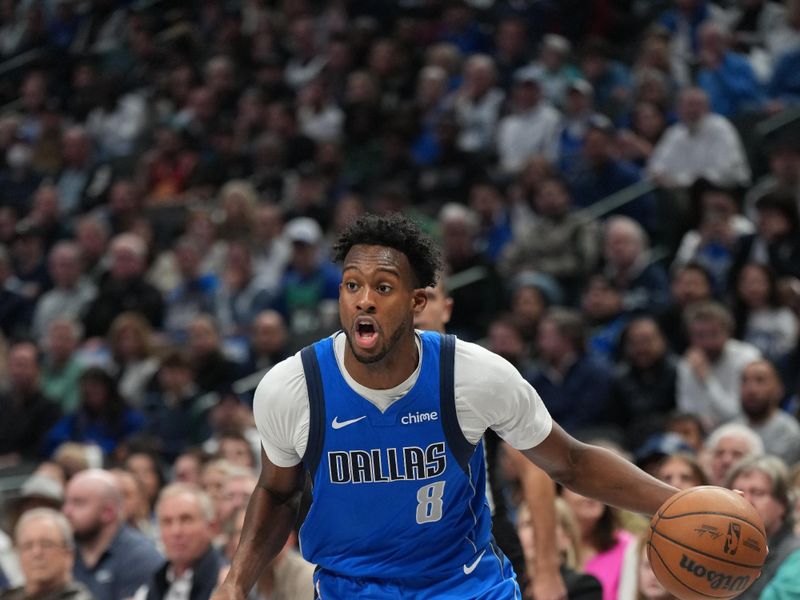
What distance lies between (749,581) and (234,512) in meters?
3.64

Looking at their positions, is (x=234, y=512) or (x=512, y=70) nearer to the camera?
(x=234, y=512)

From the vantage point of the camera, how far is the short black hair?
4.09 meters

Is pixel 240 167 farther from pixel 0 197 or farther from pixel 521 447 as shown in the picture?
pixel 521 447

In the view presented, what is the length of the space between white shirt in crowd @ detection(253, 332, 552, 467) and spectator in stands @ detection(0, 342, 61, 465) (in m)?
7.30

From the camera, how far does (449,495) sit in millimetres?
4145

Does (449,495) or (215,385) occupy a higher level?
(449,495)

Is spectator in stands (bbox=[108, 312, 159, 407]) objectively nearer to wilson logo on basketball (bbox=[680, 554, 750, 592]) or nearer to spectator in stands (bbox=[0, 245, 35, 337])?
spectator in stands (bbox=[0, 245, 35, 337])

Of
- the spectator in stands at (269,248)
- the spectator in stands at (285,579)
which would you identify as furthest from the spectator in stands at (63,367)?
the spectator in stands at (285,579)

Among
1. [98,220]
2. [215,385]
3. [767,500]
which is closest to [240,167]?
[98,220]

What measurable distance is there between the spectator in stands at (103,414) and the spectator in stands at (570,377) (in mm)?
3195

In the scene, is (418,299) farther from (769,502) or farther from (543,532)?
(769,502)

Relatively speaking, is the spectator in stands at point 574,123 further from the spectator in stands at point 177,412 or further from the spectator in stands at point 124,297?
the spectator in stands at point 177,412

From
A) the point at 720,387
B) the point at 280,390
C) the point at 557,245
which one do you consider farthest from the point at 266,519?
the point at 557,245

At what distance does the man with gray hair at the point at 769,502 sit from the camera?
6.01 metres
